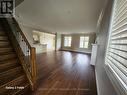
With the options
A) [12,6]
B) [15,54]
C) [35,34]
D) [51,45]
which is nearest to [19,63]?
[15,54]

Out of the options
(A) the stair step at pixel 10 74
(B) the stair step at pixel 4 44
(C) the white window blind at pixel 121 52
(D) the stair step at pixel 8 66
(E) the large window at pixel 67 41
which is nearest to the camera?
(C) the white window blind at pixel 121 52

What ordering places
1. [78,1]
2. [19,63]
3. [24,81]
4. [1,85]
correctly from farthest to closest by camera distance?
1. [78,1]
2. [19,63]
3. [24,81]
4. [1,85]

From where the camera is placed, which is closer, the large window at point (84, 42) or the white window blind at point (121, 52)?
the white window blind at point (121, 52)

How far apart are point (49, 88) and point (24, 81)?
0.67 metres

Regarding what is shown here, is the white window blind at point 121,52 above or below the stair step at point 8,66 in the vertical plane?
above

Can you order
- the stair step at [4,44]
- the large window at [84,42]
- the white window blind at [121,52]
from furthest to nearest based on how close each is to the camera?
the large window at [84,42]
the stair step at [4,44]
the white window blind at [121,52]

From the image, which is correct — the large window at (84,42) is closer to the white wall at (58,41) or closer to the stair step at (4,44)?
the white wall at (58,41)

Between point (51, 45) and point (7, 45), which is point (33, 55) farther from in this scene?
point (51, 45)

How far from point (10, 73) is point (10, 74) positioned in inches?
1.0

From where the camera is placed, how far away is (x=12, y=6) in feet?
10.8

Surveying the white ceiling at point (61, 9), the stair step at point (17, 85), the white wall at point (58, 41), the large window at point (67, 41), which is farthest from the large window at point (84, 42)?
the stair step at point (17, 85)

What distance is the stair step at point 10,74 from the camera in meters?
1.66

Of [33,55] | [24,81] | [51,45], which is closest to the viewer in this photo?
[33,55]

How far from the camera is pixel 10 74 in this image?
73.5 inches
